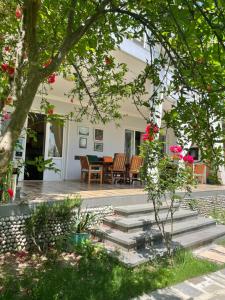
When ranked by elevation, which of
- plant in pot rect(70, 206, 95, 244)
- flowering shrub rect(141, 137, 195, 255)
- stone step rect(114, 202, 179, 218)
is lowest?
plant in pot rect(70, 206, 95, 244)

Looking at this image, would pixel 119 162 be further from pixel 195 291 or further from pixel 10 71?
pixel 10 71

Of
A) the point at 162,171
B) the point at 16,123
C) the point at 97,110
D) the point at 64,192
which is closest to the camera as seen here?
the point at 16,123

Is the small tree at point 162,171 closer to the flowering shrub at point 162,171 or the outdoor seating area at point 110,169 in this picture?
the flowering shrub at point 162,171

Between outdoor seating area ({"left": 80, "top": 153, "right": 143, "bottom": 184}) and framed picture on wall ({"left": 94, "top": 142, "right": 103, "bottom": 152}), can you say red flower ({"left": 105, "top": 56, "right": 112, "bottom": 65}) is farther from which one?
framed picture on wall ({"left": 94, "top": 142, "right": 103, "bottom": 152})

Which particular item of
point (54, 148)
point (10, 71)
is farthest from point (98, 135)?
point (10, 71)

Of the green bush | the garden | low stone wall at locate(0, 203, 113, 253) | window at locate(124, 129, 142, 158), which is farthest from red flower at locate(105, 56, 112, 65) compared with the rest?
window at locate(124, 129, 142, 158)

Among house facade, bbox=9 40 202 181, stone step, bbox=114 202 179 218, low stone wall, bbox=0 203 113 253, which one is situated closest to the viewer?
low stone wall, bbox=0 203 113 253

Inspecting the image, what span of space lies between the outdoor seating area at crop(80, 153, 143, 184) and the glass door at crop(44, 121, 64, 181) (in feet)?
3.08

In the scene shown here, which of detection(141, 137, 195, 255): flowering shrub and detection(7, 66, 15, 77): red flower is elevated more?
detection(7, 66, 15, 77): red flower

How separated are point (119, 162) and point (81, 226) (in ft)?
17.7

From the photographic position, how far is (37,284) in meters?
3.55

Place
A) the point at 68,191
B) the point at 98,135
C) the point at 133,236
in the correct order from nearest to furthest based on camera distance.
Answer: the point at 133,236 → the point at 68,191 → the point at 98,135

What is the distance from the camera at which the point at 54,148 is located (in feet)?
36.4

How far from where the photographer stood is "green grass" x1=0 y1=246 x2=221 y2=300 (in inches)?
135
